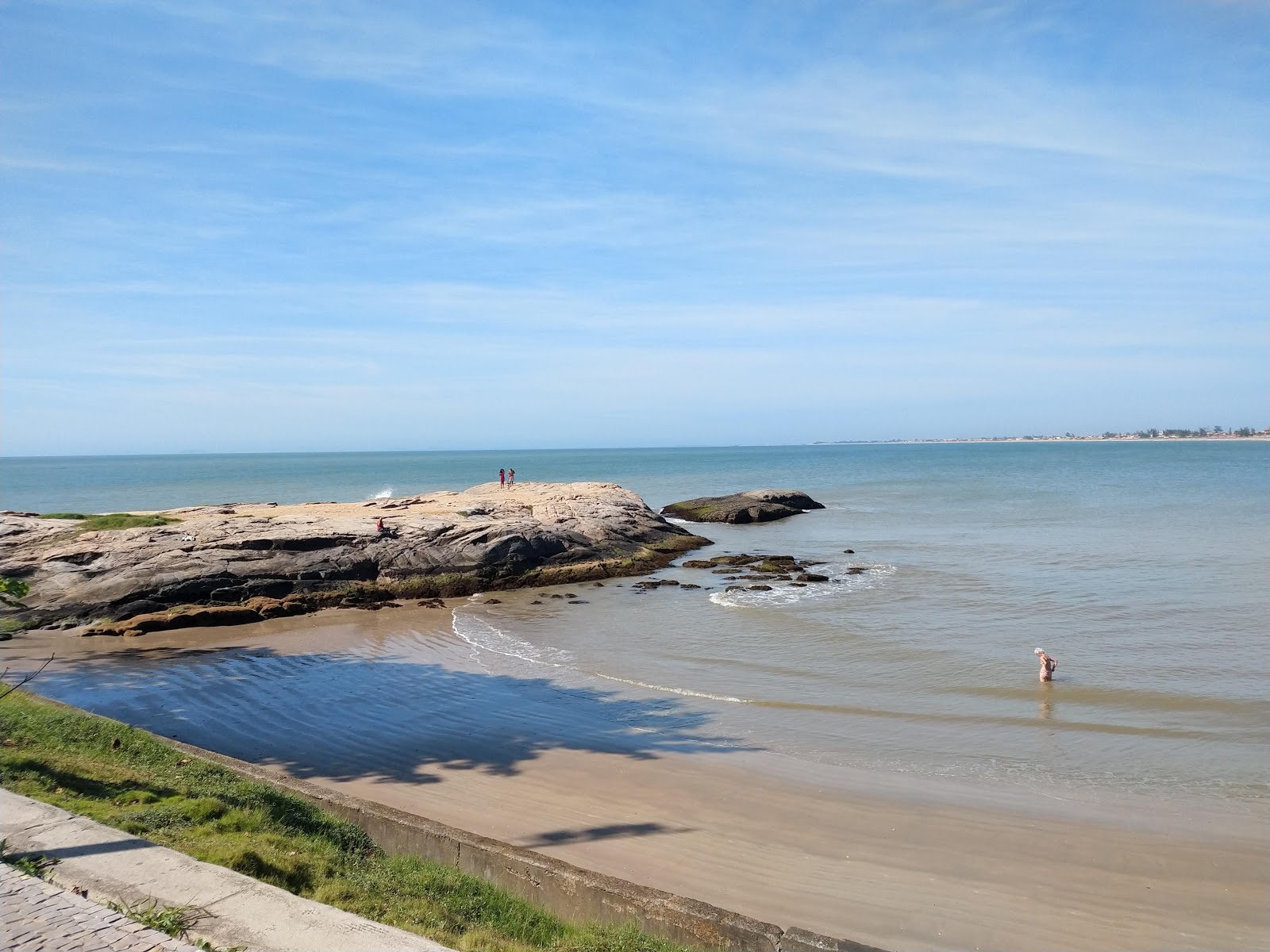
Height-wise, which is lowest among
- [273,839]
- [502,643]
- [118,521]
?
[502,643]

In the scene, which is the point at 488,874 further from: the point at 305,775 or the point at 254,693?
the point at 254,693

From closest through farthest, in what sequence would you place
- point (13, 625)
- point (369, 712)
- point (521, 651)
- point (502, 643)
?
point (369, 712) < point (521, 651) < point (502, 643) < point (13, 625)

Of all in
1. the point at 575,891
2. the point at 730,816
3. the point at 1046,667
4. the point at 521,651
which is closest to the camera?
the point at 575,891

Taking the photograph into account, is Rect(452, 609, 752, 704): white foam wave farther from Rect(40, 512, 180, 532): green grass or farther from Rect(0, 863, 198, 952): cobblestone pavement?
Rect(40, 512, 180, 532): green grass

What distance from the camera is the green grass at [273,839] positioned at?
6.04m

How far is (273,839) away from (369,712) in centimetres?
724

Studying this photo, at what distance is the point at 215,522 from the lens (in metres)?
26.7

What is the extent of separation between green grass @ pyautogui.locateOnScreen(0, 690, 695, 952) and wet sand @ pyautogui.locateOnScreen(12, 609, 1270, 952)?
6.94 ft

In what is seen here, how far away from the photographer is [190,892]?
577 cm

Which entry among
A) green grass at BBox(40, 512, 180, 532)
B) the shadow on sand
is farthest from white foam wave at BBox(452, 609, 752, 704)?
green grass at BBox(40, 512, 180, 532)

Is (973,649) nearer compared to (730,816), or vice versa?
(730,816)

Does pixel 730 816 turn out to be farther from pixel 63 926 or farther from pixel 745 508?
pixel 745 508

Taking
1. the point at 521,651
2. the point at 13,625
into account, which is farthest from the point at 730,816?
the point at 13,625

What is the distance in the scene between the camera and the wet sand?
7855mm
